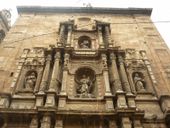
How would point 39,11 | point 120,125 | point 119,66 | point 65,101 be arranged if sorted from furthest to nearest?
1. point 39,11
2. point 119,66
3. point 65,101
4. point 120,125

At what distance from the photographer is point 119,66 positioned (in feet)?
41.0

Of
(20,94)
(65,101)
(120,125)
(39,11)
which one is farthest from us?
(39,11)

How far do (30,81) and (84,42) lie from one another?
402cm

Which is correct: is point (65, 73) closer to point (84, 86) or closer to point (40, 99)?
point (84, 86)

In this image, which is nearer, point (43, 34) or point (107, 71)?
point (107, 71)

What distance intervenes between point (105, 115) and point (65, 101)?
1.59m

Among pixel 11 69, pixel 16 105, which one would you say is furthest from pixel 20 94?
pixel 11 69

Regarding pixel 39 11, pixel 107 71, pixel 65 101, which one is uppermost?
pixel 39 11

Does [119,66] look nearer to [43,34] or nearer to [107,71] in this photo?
[107,71]

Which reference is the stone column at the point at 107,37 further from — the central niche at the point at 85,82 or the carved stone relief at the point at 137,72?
the central niche at the point at 85,82

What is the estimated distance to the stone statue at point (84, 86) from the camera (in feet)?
37.5

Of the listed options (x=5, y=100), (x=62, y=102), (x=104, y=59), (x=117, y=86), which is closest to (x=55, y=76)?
(x=62, y=102)

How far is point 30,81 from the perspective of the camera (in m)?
11.9

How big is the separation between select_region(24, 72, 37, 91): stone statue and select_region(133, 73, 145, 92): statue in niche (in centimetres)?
398
